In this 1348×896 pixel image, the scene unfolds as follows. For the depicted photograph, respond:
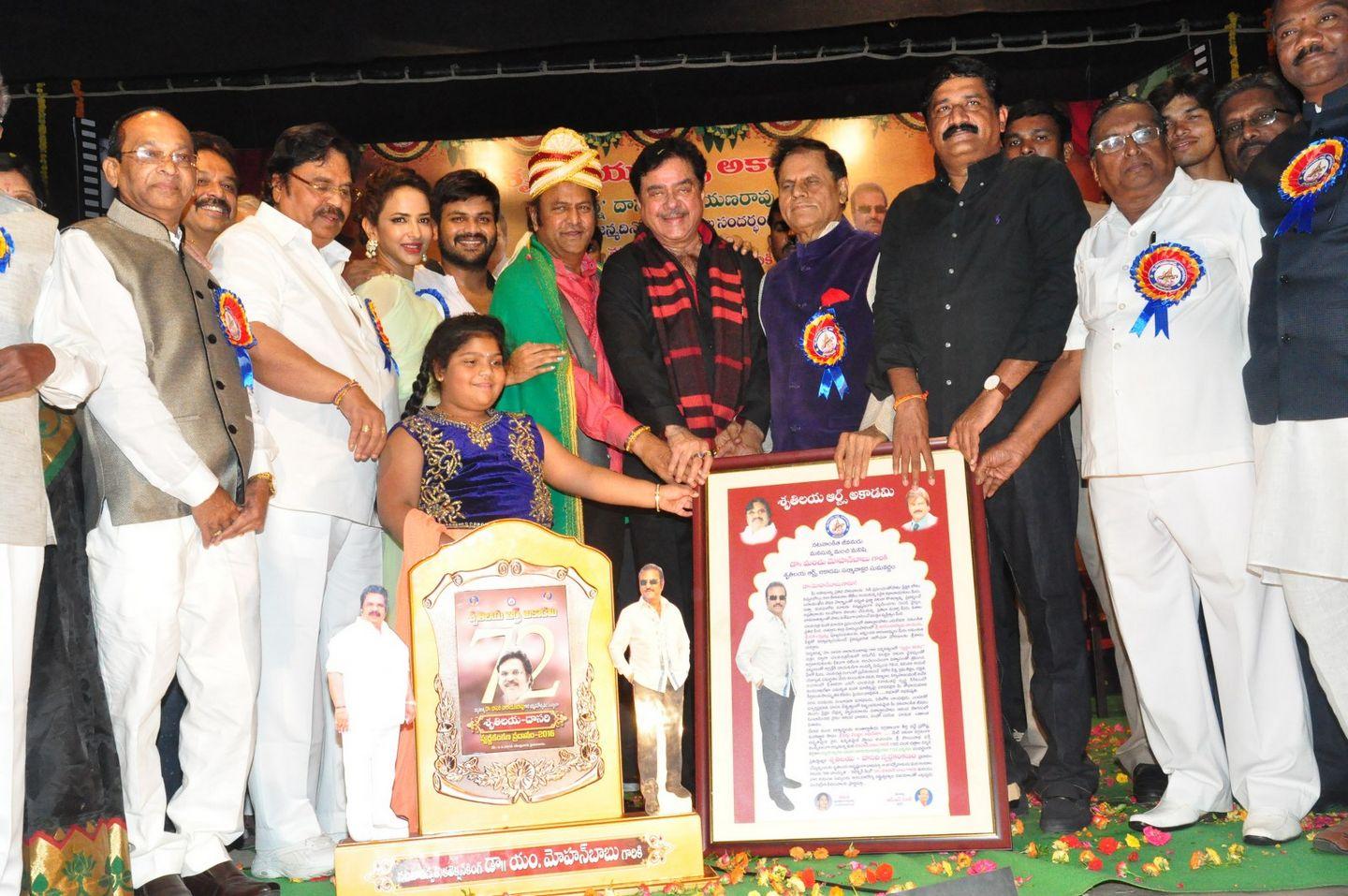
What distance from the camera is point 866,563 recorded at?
340 centimetres

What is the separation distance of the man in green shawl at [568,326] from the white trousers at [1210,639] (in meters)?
1.48

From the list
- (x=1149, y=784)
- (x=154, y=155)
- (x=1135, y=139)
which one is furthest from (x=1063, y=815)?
(x=154, y=155)

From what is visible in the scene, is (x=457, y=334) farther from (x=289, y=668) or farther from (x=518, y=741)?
(x=518, y=741)

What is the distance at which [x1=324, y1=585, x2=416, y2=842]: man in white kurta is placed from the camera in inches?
118

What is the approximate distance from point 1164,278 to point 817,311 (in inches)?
43.6

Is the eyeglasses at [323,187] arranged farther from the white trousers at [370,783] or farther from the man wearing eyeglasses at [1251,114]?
the man wearing eyeglasses at [1251,114]

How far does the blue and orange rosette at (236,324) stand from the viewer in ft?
11.5

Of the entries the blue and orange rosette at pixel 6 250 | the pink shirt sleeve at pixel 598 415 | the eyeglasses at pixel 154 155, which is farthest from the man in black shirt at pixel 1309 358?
the blue and orange rosette at pixel 6 250

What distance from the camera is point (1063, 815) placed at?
3426 millimetres

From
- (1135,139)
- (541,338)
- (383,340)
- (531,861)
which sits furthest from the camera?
(541,338)

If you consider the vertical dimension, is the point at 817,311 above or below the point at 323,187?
below

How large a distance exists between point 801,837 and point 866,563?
76 centimetres

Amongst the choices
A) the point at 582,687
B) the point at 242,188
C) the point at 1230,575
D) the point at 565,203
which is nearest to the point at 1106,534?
the point at 1230,575

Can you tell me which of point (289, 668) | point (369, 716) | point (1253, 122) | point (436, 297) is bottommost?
point (369, 716)
